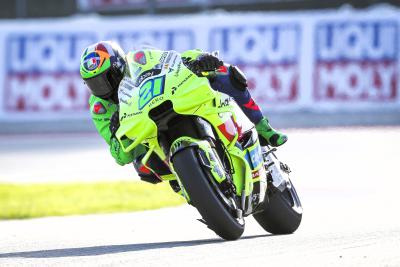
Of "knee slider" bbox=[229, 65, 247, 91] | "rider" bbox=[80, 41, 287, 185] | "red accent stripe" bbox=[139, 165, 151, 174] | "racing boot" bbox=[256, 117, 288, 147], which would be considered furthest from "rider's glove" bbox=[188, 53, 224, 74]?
"racing boot" bbox=[256, 117, 288, 147]

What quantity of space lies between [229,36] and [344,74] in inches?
88.4

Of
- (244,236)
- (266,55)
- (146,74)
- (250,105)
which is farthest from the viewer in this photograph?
(266,55)

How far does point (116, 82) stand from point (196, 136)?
801 millimetres

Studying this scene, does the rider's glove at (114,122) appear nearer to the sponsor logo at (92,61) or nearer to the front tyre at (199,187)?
the sponsor logo at (92,61)

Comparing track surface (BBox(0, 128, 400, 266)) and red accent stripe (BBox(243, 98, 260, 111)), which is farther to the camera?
red accent stripe (BBox(243, 98, 260, 111))

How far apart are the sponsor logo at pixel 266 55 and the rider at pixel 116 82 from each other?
1162cm

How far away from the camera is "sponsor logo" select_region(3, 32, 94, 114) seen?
68.0ft

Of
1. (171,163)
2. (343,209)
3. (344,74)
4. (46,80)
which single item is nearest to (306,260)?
(171,163)

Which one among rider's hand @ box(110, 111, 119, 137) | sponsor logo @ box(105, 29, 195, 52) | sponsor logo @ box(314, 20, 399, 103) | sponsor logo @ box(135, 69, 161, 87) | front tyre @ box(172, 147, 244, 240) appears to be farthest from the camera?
sponsor logo @ box(105, 29, 195, 52)

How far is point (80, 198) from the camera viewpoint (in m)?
11.9

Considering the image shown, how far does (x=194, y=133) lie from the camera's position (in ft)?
23.8

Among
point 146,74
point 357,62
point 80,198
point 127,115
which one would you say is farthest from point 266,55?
point 127,115

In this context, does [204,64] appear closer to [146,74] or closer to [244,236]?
[146,74]

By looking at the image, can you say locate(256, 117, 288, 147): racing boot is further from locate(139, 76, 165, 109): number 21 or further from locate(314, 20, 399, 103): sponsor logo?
locate(314, 20, 399, 103): sponsor logo
